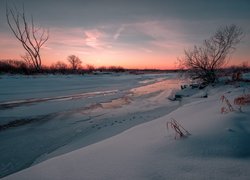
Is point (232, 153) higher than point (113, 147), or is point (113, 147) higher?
point (232, 153)

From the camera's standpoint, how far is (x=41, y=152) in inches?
159

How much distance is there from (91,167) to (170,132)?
144 centimetres

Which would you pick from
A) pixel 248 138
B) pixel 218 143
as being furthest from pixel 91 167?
pixel 248 138

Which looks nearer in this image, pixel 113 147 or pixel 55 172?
pixel 55 172

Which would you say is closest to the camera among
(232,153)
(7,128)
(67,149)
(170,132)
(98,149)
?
(232,153)

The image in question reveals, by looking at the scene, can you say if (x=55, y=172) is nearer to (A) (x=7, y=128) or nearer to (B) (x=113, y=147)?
(B) (x=113, y=147)

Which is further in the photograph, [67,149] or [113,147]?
[67,149]

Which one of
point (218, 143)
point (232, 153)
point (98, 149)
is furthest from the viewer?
point (98, 149)

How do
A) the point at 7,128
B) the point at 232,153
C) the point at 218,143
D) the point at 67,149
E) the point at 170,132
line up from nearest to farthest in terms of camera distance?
the point at 232,153
the point at 218,143
the point at 170,132
the point at 67,149
the point at 7,128

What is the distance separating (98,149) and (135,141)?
1.78 ft

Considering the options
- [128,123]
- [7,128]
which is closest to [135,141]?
[128,123]

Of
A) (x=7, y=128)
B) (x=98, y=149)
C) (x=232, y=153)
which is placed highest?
(x=232, y=153)

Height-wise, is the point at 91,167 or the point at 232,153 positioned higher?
the point at 232,153

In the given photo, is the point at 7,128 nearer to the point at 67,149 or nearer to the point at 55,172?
the point at 67,149
